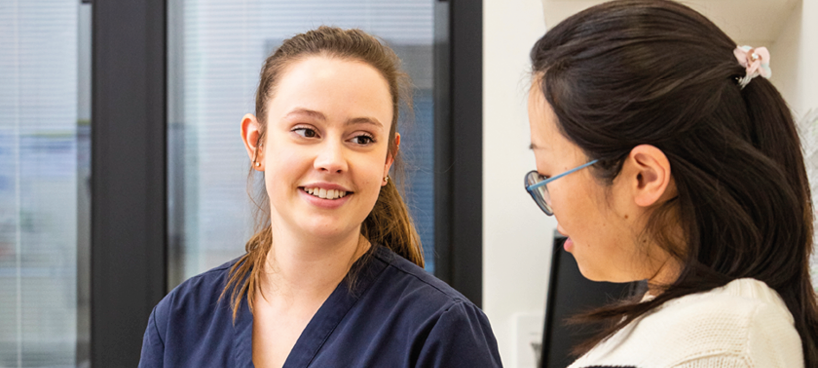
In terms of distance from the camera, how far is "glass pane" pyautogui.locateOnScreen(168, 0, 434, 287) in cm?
192

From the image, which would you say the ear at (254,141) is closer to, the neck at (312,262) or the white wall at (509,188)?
the neck at (312,262)

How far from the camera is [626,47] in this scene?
1.98 ft

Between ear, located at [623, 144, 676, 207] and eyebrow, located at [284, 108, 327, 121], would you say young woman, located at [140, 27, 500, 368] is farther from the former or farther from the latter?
ear, located at [623, 144, 676, 207]

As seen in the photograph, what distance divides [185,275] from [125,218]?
0.26 m

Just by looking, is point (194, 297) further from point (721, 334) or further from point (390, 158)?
point (721, 334)

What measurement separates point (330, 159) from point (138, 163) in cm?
114

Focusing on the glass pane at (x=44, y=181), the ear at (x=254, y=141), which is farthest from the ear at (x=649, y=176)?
the glass pane at (x=44, y=181)

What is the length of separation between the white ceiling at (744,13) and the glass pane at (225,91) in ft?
2.14

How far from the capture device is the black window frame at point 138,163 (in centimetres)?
185

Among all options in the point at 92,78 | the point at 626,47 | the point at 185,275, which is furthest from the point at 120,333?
the point at 626,47

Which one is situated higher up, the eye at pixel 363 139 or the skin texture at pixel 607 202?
the eye at pixel 363 139

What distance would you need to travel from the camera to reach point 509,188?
1777 millimetres

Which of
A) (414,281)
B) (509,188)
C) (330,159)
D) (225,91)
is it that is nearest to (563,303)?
(509,188)

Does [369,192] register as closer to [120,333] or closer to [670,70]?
[670,70]
